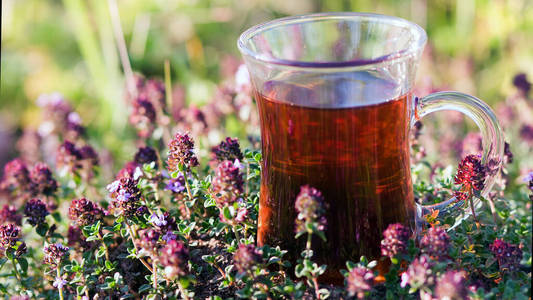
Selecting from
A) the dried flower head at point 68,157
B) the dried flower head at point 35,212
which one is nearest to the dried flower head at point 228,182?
the dried flower head at point 35,212

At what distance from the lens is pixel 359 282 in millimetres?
1387

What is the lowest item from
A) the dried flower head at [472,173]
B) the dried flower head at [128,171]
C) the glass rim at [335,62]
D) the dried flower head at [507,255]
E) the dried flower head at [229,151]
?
the dried flower head at [507,255]

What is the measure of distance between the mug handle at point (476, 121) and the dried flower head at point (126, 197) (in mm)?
889

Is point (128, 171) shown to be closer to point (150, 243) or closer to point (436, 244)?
point (150, 243)

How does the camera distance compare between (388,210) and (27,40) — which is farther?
(27,40)

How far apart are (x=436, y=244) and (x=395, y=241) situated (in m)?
0.10

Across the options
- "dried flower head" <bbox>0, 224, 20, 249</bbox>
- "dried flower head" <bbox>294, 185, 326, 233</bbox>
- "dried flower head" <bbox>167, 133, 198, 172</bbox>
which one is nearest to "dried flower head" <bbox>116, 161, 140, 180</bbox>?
"dried flower head" <bbox>167, 133, 198, 172</bbox>

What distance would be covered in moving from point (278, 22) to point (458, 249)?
0.89 m

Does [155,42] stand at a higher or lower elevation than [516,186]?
higher

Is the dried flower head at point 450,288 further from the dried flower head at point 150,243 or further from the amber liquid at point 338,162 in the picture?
the dried flower head at point 150,243

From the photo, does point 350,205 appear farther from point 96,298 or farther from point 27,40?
point 27,40

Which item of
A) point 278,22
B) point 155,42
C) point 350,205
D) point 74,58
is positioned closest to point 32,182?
point 278,22

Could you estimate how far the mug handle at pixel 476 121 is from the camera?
5.71ft

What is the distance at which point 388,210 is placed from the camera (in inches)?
65.2
